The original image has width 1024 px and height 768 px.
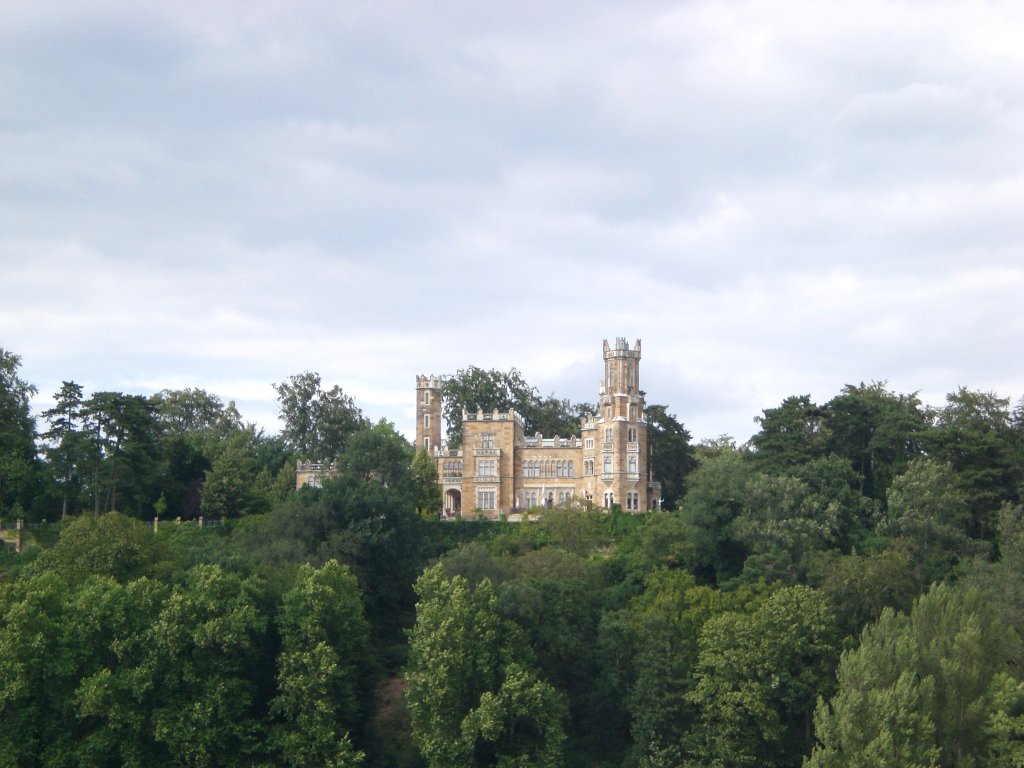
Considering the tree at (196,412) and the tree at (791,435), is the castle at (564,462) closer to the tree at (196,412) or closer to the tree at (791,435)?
the tree at (791,435)

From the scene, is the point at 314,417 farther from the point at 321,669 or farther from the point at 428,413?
the point at 321,669

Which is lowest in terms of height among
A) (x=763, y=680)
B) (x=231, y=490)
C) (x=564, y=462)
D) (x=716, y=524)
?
(x=763, y=680)

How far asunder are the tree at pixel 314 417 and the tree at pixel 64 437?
22.3m

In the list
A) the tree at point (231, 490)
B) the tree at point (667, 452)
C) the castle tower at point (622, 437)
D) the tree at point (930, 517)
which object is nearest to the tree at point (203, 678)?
the tree at point (231, 490)

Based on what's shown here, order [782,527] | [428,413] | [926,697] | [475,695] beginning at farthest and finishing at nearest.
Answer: [428,413]
[782,527]
[475,695]
[926,697]

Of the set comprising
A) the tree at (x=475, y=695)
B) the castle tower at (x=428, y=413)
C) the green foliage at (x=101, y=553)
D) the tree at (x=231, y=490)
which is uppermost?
the castle tower at (x=428, y=413)

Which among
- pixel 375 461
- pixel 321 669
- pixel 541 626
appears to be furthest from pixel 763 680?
pixel 375 461

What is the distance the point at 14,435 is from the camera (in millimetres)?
61406

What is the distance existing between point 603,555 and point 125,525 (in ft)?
70.8

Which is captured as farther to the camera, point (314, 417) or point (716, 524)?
point (314, 417)

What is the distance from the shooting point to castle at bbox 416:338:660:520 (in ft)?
231

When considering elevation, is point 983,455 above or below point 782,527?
above

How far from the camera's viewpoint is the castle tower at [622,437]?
70.1 m

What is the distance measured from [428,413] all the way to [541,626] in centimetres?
3311
